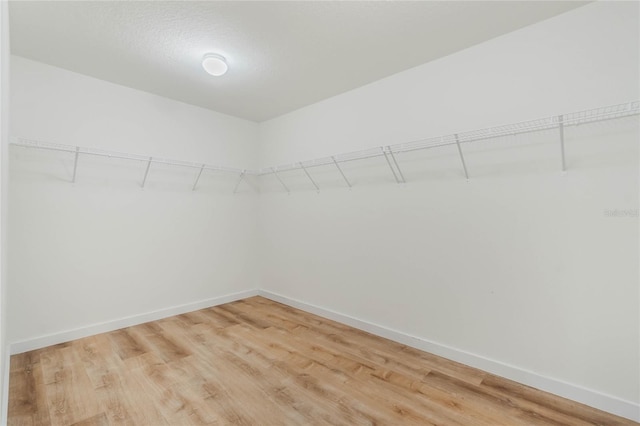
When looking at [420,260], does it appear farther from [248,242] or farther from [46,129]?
[46,129]

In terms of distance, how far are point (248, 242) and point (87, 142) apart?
195 cm

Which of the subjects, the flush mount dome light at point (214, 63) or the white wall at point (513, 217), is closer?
the white wall at point (513, 217)

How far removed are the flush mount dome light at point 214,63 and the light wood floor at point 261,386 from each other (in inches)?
86.7

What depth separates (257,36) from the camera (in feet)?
6.66

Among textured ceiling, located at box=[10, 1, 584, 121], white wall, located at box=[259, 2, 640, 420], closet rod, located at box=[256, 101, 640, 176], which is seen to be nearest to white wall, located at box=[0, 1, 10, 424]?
textured ceiling, located at box=[10, 1, 584, 121]

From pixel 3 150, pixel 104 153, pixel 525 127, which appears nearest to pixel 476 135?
pixel 525 127

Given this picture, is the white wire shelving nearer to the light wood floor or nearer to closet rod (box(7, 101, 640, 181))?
closet rod (box(7, 101, 640, 181))

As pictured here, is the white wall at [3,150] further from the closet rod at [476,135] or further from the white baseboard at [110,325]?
the closet rod at [476,135]

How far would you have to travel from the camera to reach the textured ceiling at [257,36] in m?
1.76

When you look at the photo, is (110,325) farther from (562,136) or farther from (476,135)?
(562,136)

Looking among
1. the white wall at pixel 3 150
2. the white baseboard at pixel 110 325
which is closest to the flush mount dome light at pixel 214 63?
the white wall at pixel 3 150

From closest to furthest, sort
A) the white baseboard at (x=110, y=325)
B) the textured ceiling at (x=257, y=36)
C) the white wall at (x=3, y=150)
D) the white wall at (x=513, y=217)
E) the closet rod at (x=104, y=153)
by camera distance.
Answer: the white wall at (x=3, y=150)
the white wall at (x=513, y=217)
the textured ceiling at (x=257, y=36)
the closet rod at (x=104, y=153)
the white baseboard at (x=110, y=325)

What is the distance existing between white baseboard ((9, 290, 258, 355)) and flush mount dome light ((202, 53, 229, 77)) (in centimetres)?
238

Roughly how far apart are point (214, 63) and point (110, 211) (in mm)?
1682
